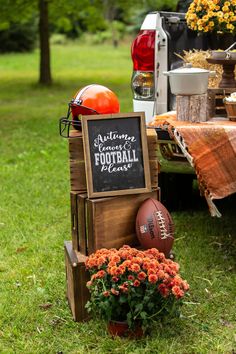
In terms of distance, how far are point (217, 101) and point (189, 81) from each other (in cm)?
42

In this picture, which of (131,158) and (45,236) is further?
(45,236)

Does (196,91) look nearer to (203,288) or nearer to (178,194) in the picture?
(203,288)

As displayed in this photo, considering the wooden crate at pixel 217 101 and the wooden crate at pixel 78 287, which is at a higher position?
the wooden crate at pixel 217 101

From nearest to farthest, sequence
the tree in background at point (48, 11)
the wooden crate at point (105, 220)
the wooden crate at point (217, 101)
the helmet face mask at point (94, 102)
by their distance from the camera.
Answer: the wooden crate at point (105, 220) → the helmet face mask at point (94, 102) → the wooden crate at point (217, 101) → the tree in background at point (48, 11)

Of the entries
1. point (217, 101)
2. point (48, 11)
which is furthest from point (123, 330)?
point (48, 11)

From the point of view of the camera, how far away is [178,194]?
17.1 ft

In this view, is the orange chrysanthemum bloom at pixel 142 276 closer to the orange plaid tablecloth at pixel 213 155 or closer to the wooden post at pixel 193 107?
the orange plaid tablecloth at pixel 213 155

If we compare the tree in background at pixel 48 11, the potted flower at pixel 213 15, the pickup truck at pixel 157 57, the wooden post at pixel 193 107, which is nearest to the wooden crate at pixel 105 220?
the wooden post at pixel 193 107

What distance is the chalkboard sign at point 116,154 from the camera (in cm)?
324

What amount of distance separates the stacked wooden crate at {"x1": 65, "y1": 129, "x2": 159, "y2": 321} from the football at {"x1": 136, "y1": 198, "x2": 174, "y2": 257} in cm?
8

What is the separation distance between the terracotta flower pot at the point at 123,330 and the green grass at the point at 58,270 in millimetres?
40

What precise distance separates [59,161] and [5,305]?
149 inches

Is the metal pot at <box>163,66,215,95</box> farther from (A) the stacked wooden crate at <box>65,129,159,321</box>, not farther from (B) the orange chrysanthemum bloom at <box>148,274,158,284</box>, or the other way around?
(B) the orange chrysanthemum bloom at <box>148,274,158,284</box>

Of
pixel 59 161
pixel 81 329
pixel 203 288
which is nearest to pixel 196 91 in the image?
pixel 203 288
